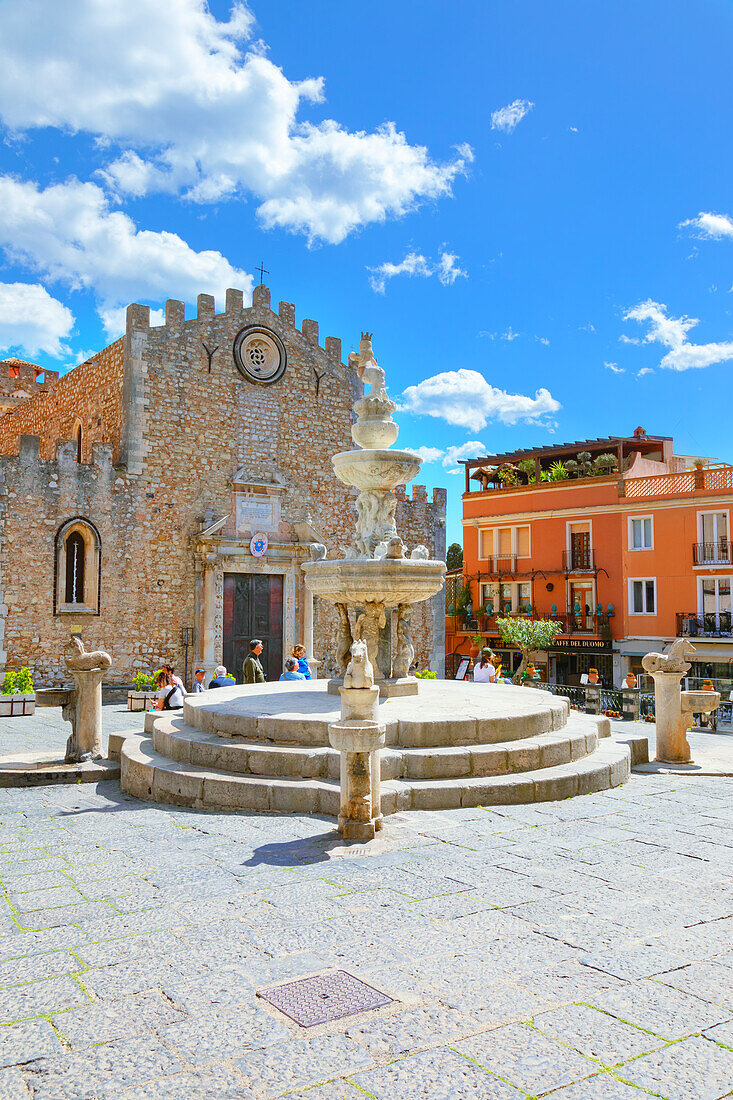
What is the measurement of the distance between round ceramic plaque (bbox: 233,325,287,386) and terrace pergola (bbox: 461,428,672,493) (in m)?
18.0

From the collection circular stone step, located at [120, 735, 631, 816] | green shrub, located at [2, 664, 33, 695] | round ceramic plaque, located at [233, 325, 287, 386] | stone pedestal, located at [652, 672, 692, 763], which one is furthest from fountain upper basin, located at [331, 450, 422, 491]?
round ceramic plaque, located at [233, 325, 287, 386]

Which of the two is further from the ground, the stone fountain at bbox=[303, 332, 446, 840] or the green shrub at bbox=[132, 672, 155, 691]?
the stone fountain at bbox=[303, 332, 446, 840]

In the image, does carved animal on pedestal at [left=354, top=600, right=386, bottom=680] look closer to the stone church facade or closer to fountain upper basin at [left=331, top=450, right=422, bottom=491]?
fountain upper basin at [left=331, top=450, right=422, bottom=491]

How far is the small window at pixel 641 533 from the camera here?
31.4m

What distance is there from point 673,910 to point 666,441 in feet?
122

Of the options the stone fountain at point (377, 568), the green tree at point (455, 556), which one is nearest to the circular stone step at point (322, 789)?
the stone fountain at point (377, 568)

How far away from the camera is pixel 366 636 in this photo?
30.5 ft

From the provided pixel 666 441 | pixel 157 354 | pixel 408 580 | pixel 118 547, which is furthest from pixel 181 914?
pixel 666 441

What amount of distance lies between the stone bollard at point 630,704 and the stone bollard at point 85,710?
10.4 m

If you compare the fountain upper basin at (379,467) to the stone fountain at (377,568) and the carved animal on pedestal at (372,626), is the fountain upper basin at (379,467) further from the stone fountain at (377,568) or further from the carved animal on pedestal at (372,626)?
the carved animal on pedestal at (372,626)

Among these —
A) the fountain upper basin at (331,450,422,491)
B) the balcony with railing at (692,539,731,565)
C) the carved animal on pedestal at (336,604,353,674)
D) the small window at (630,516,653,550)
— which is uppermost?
the small window at (630,516,653,550)

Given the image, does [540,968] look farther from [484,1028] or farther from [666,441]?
[666,441]

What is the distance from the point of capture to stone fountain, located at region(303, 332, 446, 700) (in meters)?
8.87

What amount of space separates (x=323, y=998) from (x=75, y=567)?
53.3 ft
